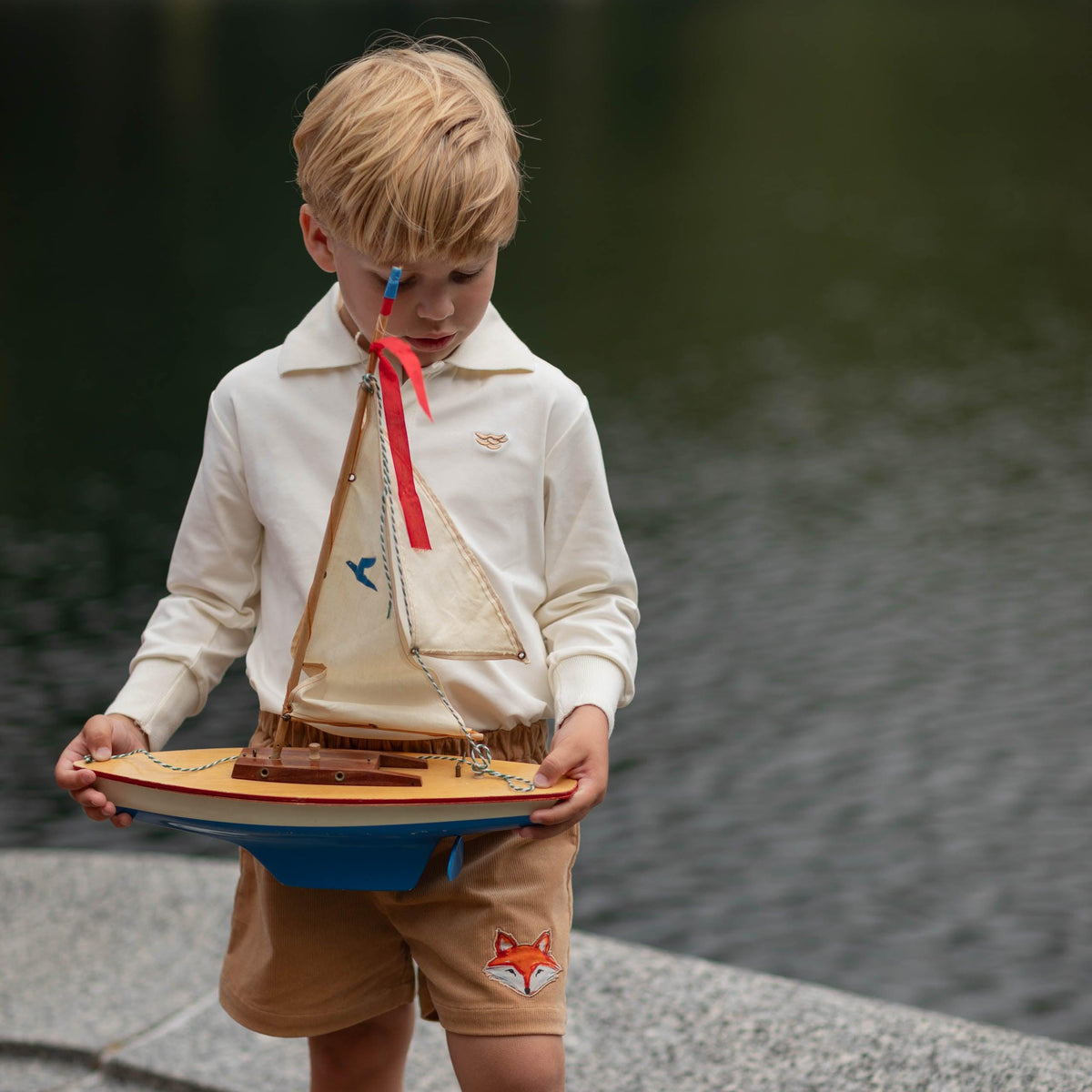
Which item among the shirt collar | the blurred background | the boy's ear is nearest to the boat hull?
the shirt collar

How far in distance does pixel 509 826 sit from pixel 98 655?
12.9 feet

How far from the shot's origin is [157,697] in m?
1.77

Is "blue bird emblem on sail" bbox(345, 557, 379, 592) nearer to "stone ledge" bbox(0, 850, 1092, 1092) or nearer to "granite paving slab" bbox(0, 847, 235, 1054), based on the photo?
"stone ledge" bbox(0, 850, 1092, 1092)

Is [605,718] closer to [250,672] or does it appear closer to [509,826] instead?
[509,826]

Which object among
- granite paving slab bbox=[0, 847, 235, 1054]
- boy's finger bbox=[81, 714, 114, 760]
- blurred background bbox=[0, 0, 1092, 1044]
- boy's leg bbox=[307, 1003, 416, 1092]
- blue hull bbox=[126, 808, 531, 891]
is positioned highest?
boy's finger bbox=[81, 714, 114, 760]

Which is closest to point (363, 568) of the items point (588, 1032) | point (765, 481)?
point (588, 1032)

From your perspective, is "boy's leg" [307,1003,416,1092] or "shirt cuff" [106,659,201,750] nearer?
"shirt cuff" [106,659,201,750]

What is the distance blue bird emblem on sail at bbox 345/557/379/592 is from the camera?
1614 millimetres

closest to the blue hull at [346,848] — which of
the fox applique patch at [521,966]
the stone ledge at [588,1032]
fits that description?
the fox applique patch at [521,966]

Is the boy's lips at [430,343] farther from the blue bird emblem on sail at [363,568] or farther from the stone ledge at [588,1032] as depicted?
the stone ledge at [588,1032]

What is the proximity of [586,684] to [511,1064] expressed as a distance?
0.38 m

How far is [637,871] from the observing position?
3.89m

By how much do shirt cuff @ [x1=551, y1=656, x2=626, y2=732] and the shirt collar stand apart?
316mm

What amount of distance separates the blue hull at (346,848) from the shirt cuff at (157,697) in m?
0.14
